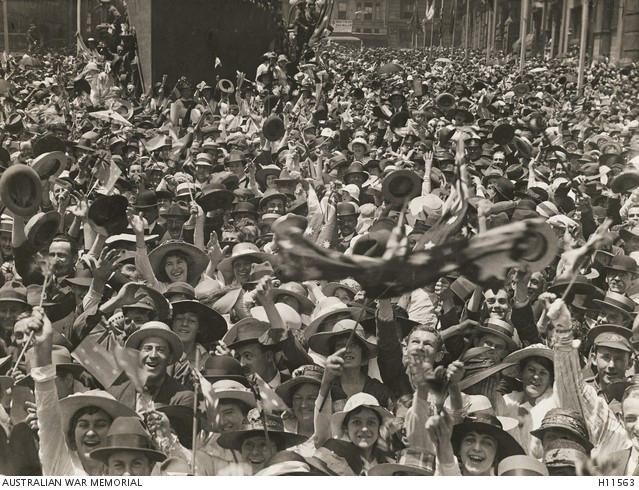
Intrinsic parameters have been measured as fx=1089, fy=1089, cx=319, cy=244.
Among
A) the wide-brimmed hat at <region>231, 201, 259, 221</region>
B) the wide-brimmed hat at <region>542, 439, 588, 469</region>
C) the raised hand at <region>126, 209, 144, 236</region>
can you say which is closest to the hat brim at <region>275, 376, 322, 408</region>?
the wide-brimmed hat at <region>542, 439, 588, 469</region>

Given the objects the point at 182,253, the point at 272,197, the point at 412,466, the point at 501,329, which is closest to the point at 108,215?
the point at 182,253

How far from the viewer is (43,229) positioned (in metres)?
8.73

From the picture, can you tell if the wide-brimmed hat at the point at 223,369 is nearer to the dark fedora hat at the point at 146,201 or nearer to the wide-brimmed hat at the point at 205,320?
the wide-brimmed hat at the point at 205,320

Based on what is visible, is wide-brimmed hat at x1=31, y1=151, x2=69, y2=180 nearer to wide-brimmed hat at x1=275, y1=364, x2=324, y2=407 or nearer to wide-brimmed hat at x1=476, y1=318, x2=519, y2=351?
wide-brimmed hat at x1=275, y1=364, x2=324, y2=407

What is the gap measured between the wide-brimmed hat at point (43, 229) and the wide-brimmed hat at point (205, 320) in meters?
1.63

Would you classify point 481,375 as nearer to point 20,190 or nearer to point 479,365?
point 479,365

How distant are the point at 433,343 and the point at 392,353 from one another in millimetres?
821

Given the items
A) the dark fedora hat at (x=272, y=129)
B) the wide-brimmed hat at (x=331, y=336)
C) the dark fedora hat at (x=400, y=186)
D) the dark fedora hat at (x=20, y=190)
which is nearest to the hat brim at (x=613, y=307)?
the dark fedora hat at (x=400, y=186)

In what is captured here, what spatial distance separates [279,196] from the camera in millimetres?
11625

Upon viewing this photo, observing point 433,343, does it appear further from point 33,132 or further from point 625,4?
point 625,4

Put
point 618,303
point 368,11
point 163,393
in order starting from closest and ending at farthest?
1. point 163,393
2. point 618,303
3. point 368,11

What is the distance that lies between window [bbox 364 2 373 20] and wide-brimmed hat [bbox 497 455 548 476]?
140 metres

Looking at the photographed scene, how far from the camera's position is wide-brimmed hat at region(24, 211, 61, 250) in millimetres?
8703

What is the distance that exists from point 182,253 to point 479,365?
3046 millimetres
